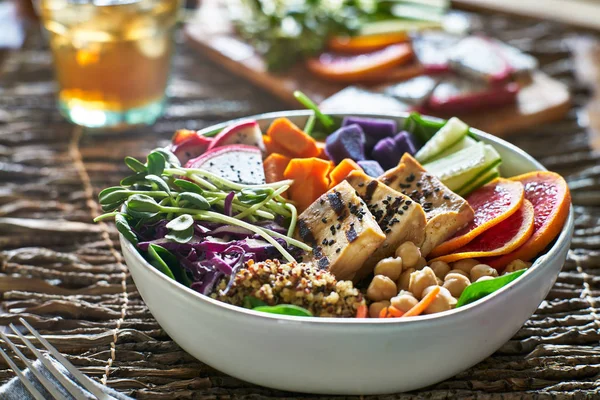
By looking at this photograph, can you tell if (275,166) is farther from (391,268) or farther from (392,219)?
(391,268)

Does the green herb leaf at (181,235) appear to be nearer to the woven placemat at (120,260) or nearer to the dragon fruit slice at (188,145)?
the woven placemat at (120,260)

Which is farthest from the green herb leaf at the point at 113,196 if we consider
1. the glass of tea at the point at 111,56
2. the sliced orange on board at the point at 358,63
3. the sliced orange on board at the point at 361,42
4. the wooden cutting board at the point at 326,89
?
the sliced orange on board at the point at 361,42

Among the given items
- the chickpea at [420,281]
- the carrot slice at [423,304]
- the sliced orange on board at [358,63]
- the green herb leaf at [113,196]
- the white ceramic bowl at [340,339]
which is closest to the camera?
the white ceramic bowl at [340,339]

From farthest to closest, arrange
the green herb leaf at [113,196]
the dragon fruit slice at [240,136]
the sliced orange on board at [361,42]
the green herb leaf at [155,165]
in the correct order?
the sliced orange on board at [361,42]
the dragon fruit slice at [240,136]
the green herb leaf at [155,165]
the green herb leaf at [113,196]

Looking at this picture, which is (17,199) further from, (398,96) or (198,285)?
(398,96)

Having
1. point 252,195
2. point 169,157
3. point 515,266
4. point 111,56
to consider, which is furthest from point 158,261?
point 111,56

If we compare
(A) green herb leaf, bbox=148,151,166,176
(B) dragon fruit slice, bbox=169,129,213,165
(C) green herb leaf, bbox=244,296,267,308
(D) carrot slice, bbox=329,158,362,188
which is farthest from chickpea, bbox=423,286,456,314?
(B) dragon fruit slice, bbox=169,129,213,165
